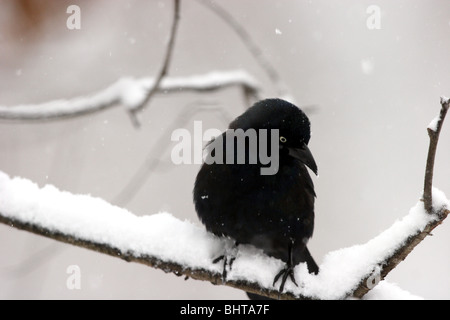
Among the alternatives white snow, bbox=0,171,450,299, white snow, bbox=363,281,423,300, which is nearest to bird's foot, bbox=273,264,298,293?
white snow, bbox=0,171,450,299

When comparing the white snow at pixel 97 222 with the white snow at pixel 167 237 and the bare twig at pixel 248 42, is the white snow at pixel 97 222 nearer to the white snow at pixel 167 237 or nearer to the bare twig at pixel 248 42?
the white snow at pixel 167 237

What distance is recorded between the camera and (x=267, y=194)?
3.27m

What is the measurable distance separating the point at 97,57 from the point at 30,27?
1.92 meters

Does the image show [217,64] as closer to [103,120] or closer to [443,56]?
[103,120]

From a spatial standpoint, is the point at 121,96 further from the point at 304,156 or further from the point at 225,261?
the point at 225,261

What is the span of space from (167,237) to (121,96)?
163 centimetres

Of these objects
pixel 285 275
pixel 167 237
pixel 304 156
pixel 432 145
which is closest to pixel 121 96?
pixel 304 156

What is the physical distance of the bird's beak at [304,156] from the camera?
3.20m

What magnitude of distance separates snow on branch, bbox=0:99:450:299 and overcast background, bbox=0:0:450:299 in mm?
4904

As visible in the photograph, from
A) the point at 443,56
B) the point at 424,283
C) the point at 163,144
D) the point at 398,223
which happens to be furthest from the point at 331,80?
the point at 398,223

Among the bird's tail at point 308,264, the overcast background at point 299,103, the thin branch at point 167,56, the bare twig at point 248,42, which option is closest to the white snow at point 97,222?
the bird's tail at point 308,264

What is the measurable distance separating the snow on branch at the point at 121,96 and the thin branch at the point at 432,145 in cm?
186

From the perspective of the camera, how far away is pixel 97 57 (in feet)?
25.7

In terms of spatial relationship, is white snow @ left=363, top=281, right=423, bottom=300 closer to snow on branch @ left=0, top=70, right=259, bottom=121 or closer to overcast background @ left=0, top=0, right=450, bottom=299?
snow on branch @ left=0, top=70, right=259, bottom=121
